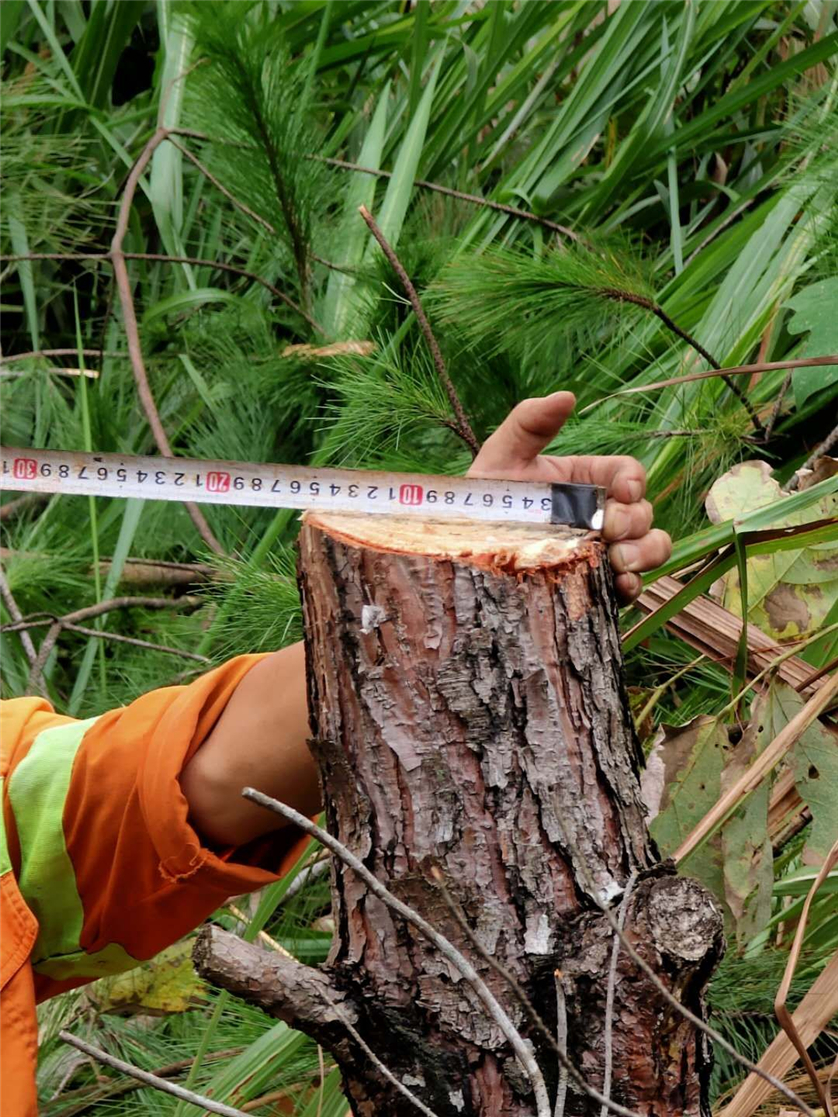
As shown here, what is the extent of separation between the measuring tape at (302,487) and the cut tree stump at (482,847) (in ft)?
0.55

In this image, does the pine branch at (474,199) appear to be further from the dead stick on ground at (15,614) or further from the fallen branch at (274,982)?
the fallen branch at (274,982)

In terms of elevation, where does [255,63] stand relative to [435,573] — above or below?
above

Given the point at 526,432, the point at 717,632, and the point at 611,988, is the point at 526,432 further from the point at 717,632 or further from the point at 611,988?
the point at 611,988

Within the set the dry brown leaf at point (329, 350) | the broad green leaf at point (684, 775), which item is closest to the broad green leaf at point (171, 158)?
the dry brown leaf at point (329, 350)

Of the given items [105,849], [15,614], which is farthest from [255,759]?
[15,614]

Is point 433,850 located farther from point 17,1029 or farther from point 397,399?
point 397,399

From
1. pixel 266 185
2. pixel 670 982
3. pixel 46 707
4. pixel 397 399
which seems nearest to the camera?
pixel 670 982

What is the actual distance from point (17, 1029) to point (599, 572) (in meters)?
0.61

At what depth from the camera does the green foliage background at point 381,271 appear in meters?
1.44

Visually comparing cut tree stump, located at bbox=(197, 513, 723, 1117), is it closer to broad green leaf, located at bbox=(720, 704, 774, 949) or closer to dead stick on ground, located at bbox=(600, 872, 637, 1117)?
dead stick on ground, located at bbox=(600, 872, 637, 1117)

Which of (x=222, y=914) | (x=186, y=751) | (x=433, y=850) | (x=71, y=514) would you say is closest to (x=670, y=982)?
(x=433, y=850)

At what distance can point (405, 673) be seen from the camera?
81 centimetres

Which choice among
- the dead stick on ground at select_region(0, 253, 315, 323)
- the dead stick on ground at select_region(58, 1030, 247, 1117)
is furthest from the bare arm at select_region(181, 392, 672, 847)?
the dead stick on ground at select_region(0, 253, 315, 323)

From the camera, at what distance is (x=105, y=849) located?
42.2 inches
